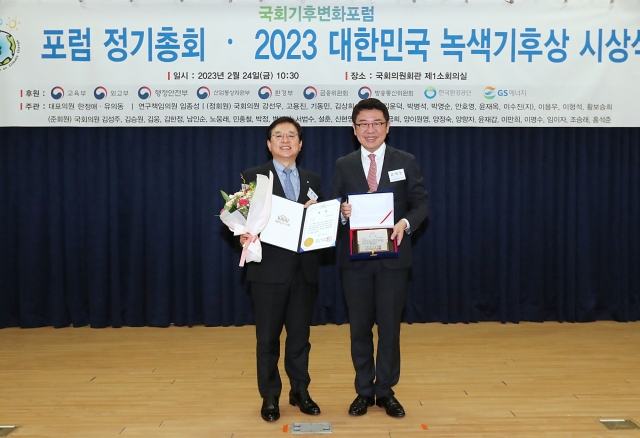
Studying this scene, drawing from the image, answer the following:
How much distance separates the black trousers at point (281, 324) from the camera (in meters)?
2.92

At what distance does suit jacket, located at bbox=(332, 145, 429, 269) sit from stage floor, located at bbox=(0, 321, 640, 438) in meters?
0.82

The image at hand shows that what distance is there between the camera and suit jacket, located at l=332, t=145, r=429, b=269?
294 cm

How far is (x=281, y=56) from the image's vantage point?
189 inches

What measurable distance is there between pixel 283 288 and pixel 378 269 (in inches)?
18.9

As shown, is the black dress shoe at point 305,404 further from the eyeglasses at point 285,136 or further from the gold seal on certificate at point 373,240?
the eyeglasses at point 285,136

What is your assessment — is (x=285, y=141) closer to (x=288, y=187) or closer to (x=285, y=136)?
(x=285, y=136)

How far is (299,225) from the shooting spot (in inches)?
112

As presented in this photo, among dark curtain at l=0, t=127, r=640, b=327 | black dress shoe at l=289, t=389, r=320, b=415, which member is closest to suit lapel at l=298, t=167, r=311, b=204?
black dress shoe at l=289, t=389, r=320, b=415

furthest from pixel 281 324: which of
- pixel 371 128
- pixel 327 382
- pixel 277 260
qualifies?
pixel 371 128

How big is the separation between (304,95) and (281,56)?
1.19 feet

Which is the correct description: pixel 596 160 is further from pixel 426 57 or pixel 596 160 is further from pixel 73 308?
pixel 73 308

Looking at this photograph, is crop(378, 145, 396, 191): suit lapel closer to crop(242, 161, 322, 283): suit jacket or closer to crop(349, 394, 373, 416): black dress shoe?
crop(242, 161, 322, 283): suit jacket

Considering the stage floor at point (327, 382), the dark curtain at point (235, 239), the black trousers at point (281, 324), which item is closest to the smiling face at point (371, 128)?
the black trousers at point (281, 324)

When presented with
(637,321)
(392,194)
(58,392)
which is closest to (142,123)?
(58,392)
